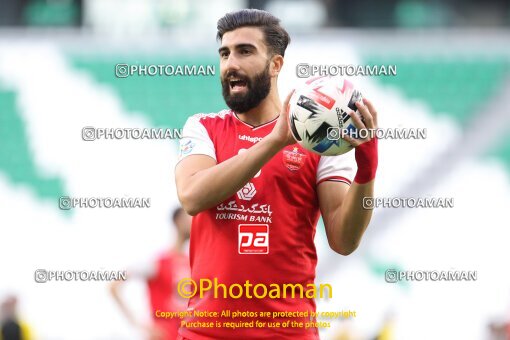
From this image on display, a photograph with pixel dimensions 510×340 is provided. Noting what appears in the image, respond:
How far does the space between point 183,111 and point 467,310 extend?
308 cm

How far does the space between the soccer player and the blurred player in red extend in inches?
115

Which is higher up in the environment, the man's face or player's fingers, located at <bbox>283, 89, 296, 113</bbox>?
the man's face

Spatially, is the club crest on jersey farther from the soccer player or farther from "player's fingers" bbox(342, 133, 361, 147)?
"player's fingers" bbox(342, 133, 361, 147)

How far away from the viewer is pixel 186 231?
634 cm

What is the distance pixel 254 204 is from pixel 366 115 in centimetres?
51

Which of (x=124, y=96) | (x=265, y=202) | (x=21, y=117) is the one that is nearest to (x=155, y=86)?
(x=124, y=96)

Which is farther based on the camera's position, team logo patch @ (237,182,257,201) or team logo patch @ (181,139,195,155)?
team logo patch @ (181,139,195,155)

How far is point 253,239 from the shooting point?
118 inches

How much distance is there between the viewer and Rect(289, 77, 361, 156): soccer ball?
289 centimetres

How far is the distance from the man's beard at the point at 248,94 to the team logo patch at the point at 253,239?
0.45m

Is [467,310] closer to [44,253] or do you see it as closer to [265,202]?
[44,253]

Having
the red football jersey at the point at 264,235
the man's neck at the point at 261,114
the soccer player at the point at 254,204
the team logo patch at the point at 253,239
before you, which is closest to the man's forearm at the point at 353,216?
the soccer player at the point at 254,204

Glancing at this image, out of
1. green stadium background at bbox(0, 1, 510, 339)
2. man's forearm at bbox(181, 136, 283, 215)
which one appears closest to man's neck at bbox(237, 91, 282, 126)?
man's forearm at bbox(181, 136, 283, 215)

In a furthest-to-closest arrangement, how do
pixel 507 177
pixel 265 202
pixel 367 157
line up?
pixel 507 177 → pixel 265 202 → pixel 367 157
